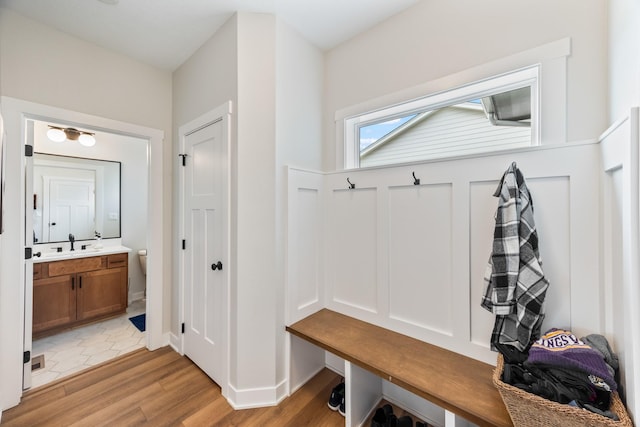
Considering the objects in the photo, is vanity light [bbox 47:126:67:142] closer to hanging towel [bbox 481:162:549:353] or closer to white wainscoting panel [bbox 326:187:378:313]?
white wainscoting panel [bbox 326:187:378:313]

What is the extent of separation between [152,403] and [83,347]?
1.33 m

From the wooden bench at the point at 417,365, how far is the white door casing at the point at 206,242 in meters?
0.64

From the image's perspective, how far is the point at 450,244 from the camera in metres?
1.45

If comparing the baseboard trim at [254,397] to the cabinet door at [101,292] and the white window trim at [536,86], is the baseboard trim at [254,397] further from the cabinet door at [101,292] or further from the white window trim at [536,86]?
the cabinet door at [101,292]

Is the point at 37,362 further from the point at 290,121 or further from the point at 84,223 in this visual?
the point at 290,121

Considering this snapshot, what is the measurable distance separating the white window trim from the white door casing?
4.23 feet

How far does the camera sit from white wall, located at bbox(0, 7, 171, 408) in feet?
5.41

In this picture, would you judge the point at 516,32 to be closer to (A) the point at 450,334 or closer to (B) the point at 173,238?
(A) the point at 450,334

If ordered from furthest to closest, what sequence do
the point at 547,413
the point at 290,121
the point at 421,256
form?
the point at 290,121
the point at 421,256
the point at 547,413

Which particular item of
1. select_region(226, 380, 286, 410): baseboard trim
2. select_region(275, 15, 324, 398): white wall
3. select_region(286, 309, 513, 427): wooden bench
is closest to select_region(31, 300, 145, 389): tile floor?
select_region(226, 380, 286, 410): baseboard trim

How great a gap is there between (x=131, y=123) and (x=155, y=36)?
75 cm

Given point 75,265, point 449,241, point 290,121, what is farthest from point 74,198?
point 449,241

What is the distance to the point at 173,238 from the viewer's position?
2420 mm

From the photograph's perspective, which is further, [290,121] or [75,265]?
[75,265]
